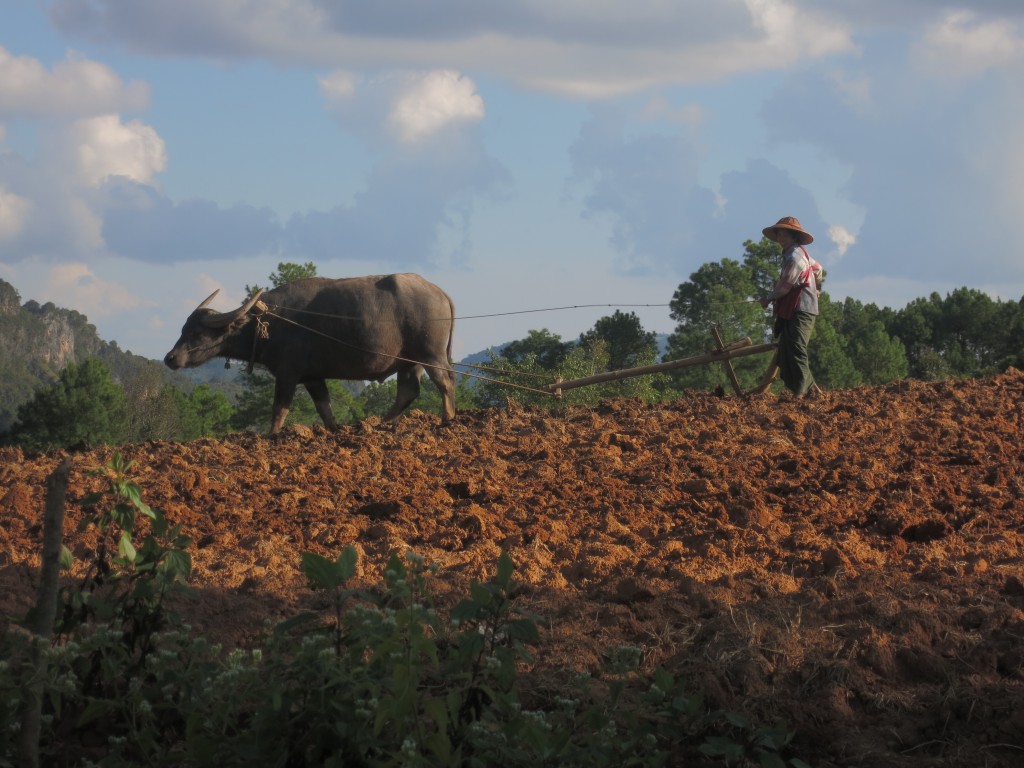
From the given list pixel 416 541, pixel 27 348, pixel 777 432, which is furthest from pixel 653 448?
pixel 27 348

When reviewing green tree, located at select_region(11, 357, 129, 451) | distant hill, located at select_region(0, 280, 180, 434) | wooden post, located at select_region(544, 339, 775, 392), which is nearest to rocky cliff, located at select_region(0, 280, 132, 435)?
distant hill, located at select_region(0, 280, 180, 434)

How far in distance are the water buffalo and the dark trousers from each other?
13.2 feet

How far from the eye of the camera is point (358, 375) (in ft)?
50.2

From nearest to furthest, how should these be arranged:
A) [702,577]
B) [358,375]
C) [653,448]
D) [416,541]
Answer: [702,577]
[416,541]
[653,448]
[358,375]

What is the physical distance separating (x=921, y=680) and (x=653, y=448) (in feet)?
17.9

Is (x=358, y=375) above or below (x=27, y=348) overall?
below

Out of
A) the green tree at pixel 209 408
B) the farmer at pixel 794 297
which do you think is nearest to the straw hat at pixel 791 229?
the farmer at pixel 794 297

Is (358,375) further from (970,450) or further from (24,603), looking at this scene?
(24,603)

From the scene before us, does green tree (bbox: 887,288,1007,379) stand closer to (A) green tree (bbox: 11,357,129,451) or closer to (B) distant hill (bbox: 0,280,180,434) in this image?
(A) green tree (bbox: 11,357,129,451)

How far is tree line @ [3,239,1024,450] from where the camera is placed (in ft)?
147

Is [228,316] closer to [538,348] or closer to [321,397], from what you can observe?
[321,397]

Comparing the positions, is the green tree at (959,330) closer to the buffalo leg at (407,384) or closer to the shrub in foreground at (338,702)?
the buffalo leg at (407,384)

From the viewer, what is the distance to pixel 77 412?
49969mm

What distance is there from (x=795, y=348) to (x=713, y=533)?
531 centimetres
